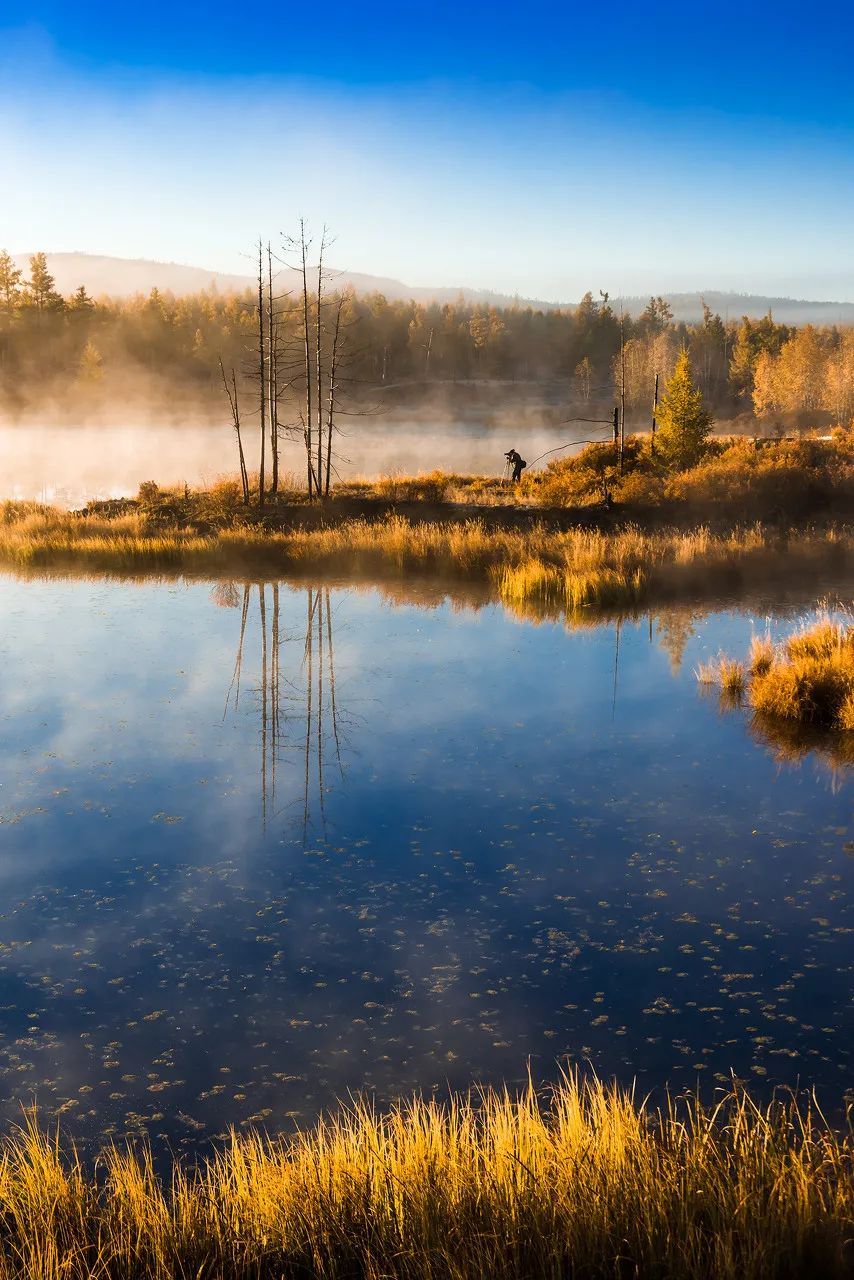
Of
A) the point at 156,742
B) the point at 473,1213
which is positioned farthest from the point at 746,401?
the point at 473,1213

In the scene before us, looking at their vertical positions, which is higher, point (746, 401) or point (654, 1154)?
point (746, 401)

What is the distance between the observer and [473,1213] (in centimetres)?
399

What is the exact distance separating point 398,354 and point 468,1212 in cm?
10508

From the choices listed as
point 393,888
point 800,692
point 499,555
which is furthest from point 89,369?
point 393,888

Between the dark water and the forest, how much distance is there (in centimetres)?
5217

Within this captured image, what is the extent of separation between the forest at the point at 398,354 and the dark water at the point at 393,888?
52165 millimetres

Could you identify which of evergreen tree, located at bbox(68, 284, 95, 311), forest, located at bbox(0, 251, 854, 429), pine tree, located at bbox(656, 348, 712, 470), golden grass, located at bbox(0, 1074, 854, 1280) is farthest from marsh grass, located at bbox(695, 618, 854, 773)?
evergreen tree, located at bbox(68, 284, 95, 311)

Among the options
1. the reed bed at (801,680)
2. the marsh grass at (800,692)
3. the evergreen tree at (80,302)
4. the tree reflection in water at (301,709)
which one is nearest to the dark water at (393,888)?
the tree reflection in water at (301,709)

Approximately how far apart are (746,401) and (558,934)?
9251cm

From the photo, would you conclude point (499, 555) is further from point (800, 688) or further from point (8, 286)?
point (8, 286)

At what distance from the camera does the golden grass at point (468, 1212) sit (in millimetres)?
3742

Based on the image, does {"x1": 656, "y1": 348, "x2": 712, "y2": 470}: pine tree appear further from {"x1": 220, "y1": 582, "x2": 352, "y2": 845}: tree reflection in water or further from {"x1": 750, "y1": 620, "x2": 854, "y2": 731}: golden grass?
{"x1": 750, "y1": 620, "x2": 854, "y2": 731}: golden grass

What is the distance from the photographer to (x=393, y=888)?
7461 mm

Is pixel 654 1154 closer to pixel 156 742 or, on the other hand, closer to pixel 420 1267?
pixel 420 1267
